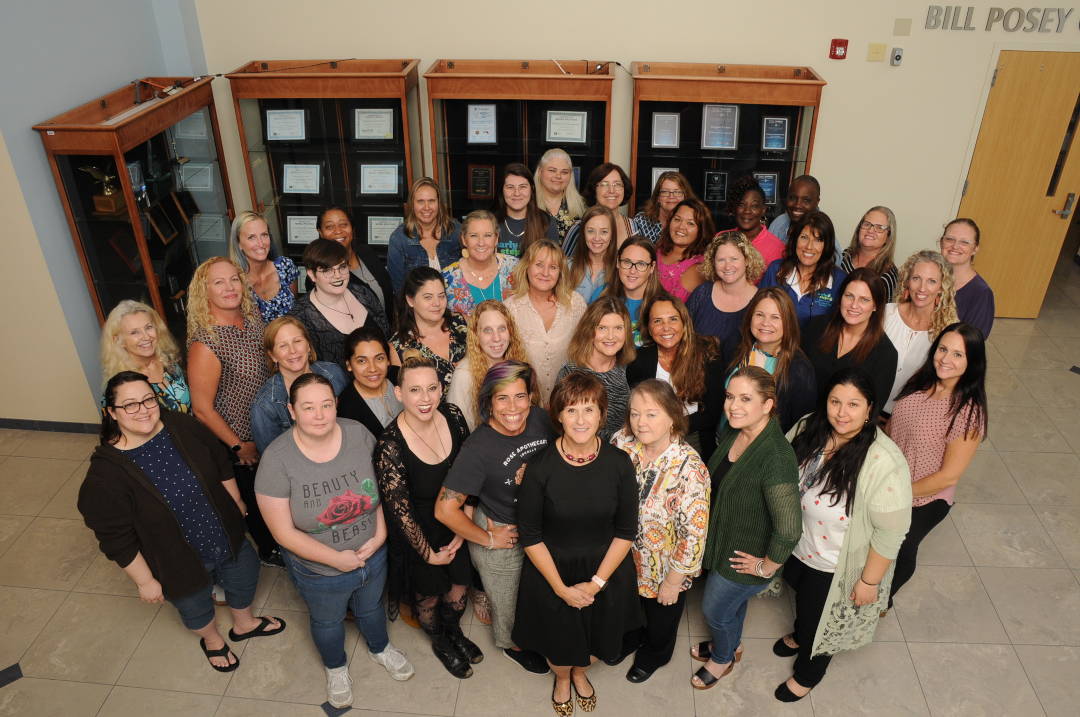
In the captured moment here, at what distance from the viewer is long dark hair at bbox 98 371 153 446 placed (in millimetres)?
2922

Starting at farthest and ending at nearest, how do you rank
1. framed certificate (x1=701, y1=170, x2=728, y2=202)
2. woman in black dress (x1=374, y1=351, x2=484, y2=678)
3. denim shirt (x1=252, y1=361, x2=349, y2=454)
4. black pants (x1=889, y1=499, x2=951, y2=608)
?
framed certificate (x1=701, y1=170, x2=728, y2=202) → black pants (x1=889, y1=499, x2=951, y2=608) → denim shirt (x1=252, y1=361, x2=349, y2=454) → woman in black dress (x1=374, y1=351, x2=484, y2=678)

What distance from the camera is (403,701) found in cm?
344

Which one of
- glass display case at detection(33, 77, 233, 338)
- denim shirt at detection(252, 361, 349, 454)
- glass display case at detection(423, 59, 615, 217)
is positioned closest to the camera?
denim shirt at detection(252, 361, 349, 454)

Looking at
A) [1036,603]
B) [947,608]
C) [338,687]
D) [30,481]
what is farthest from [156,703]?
[1036,603]

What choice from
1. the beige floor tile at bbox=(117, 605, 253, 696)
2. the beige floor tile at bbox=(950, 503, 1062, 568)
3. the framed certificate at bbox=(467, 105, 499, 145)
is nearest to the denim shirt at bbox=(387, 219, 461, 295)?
the framed certificate at bbox=(467, 105, 499, 145)

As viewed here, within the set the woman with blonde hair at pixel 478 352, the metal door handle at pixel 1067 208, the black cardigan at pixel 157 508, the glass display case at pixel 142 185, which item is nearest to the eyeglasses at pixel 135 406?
the black cardigan at pixel 157 508

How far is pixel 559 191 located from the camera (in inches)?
194

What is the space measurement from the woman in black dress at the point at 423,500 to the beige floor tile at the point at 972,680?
2.15 meters

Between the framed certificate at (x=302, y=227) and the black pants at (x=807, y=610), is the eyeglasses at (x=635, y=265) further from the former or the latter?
the framed certificate at (x=302, y=227)

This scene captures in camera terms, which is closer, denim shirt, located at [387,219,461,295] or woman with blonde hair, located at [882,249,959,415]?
woman with blonde hair, located at [882,249,959,415]

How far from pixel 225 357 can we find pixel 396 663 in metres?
1.66

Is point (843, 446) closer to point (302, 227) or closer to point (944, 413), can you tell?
point (944, 413)

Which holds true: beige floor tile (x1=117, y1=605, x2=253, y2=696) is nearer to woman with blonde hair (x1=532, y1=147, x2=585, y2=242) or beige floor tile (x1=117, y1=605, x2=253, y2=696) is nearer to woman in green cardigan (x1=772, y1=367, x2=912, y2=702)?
woman in green cardigan (x1=772, y1=367, x2=912, y2=702)

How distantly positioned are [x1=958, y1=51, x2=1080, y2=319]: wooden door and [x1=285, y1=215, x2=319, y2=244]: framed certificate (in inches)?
211
